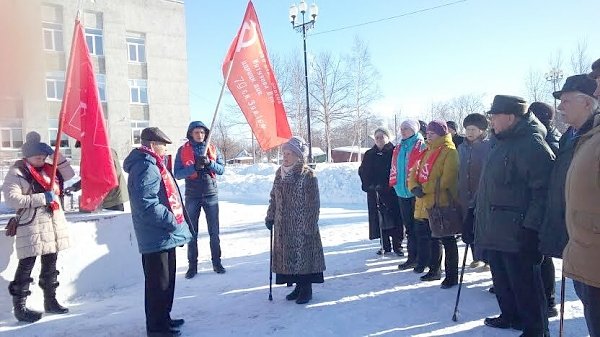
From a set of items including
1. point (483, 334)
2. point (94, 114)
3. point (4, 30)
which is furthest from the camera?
point (94, 114)

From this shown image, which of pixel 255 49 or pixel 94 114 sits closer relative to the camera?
pixel 94 114

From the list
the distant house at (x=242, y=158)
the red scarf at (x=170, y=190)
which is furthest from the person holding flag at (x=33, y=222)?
the distant house at (x=242, y=158)

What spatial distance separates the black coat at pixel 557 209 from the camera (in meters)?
3.08

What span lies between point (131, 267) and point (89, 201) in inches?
47.8

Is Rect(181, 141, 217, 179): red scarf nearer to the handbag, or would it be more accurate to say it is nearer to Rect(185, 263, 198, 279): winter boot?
Rect(185, 263, 198, 279): winter boot

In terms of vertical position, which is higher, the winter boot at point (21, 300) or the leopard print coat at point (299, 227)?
the leopard print coat at point (299, 227)

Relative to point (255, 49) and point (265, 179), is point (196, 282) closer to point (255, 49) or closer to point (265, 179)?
point (255, 49)

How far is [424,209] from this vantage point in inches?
207

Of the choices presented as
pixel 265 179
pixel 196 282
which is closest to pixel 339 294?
pixel 196 282

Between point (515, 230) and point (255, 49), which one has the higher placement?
point (255, 49)

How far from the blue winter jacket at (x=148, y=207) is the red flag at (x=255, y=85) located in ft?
8.59

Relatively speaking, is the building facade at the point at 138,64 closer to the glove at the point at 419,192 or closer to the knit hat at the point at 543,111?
the glove at the point at 419,192

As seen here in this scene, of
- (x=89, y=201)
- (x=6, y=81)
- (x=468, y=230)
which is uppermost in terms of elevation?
(x=6, y=81)

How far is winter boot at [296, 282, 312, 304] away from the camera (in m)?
4.75
